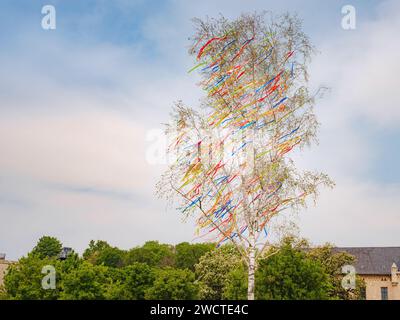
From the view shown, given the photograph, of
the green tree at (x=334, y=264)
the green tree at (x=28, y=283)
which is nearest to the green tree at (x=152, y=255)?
the green tree at (x=334, y=264)

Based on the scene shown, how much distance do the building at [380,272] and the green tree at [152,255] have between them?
126 ft

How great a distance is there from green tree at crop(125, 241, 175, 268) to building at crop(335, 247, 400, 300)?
3826cm

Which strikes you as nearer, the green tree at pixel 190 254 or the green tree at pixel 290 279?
the green tree at pixel 290 279

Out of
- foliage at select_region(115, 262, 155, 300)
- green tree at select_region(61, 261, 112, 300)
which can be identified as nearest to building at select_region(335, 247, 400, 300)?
foliage at select_region(115, 262, 155, 300)

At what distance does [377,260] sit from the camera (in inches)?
2518

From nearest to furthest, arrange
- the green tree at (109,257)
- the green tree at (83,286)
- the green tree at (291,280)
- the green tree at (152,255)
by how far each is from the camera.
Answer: the green tree at (291,280), the green tree at (83,286), the green tree at (152,255), the green tree at (109,257)

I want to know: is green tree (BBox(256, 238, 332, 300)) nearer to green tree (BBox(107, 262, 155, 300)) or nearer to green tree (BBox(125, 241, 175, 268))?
green tree (BBox(107, 262, 155, 300))

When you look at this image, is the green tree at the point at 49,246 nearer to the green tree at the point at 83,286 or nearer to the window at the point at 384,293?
the window at the point at 384,293

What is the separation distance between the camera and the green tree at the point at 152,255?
89.1m

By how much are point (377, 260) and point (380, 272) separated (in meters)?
2.36

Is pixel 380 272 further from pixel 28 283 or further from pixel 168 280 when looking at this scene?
pixel 28 283

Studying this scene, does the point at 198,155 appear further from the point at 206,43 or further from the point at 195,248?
the point at 195,248

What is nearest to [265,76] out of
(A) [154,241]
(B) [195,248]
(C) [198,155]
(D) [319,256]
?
(C) [198,155]

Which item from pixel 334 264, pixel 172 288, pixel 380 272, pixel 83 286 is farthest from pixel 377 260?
pixel 83 286
